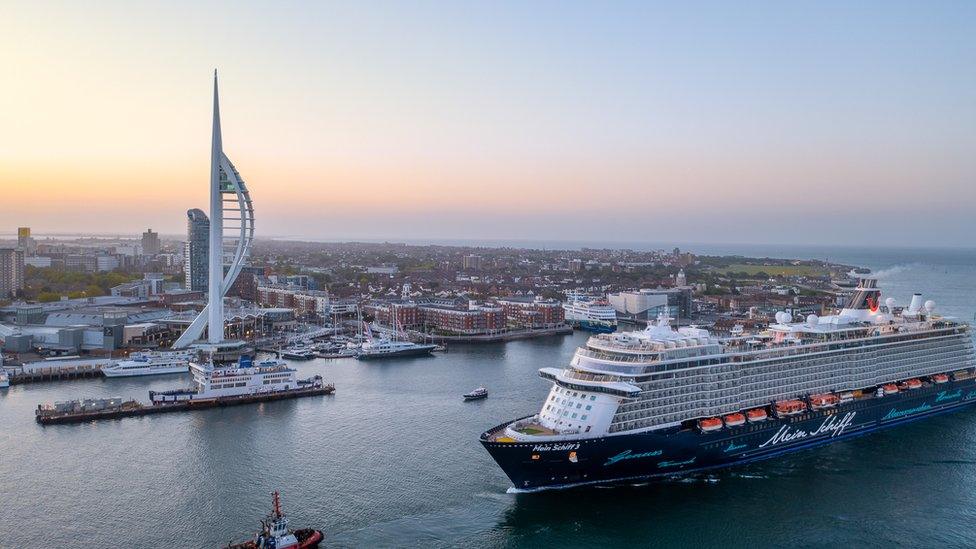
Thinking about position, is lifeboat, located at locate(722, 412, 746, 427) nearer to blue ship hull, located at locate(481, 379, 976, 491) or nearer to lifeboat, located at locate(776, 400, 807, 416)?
blue ship hull, located at locate(481, 379, 976, 491)

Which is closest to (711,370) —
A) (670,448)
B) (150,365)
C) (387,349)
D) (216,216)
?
(670,448)

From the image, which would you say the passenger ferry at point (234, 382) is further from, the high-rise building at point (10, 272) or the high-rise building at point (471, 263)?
the high-rise building at point (471, 263)

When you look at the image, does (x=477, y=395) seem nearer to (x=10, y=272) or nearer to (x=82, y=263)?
(x=10, y=272)

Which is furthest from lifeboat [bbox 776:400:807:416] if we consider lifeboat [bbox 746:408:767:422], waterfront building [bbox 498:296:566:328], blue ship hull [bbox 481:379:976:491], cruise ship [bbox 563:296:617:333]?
waterfront building [bbox 498:296:566:328]

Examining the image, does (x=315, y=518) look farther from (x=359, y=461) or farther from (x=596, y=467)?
(x=596, y=467)

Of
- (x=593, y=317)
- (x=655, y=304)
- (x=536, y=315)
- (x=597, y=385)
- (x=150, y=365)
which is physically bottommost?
(x=150, y=365)
